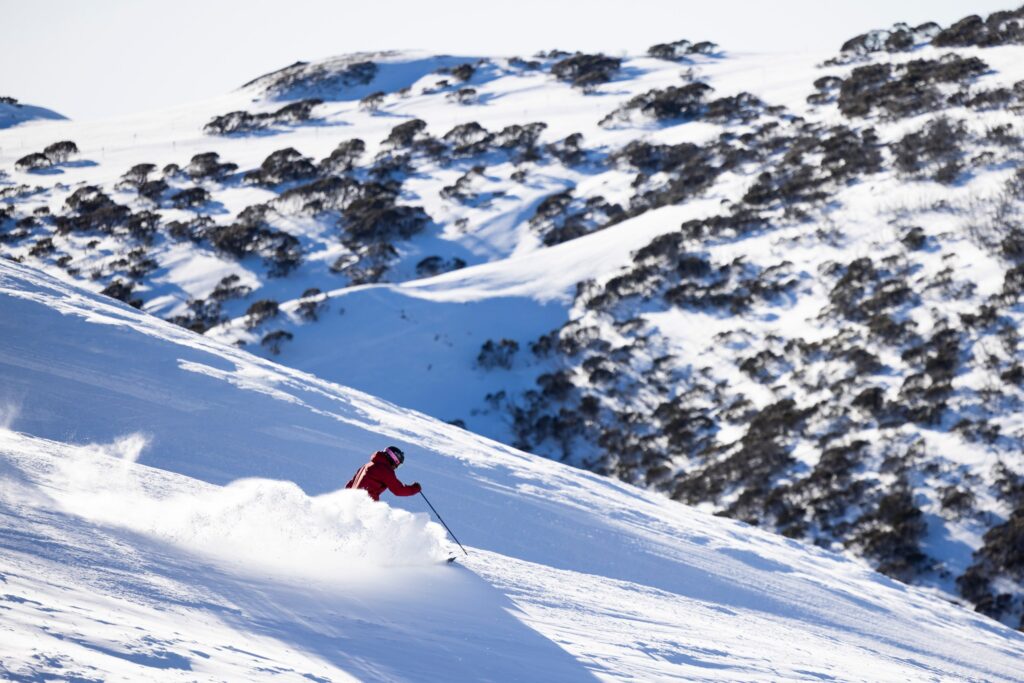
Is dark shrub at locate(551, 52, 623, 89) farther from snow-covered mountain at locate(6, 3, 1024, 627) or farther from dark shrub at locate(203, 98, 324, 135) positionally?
dark shrub at locate(203, 98, 324, 135)

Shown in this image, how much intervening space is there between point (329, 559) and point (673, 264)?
28801 millimetres

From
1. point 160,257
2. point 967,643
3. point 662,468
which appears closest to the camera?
point 967,643

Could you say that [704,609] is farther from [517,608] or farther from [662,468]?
[662,468]

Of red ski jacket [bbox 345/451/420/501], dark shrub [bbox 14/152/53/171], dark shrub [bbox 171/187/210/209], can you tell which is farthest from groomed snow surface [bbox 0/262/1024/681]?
dark shrub [bbox 14/152/53/171]

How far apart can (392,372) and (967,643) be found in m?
21.0

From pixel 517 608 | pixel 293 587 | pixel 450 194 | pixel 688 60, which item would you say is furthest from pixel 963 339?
pixel 688 60

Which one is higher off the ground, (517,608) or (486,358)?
(486,358)

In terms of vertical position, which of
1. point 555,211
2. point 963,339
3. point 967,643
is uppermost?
point 555,211

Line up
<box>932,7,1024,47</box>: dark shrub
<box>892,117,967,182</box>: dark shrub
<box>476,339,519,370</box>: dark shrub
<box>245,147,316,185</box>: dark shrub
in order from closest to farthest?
<box>476,339,519,370</box>: dark shrub
<box>892,117,967,182</box>: dark shrub
<box>932,7,1024,47</box>: dark shrub
<box>245,147,316,185</box>: dark shrub

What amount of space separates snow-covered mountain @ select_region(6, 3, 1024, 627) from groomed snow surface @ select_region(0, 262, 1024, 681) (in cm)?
923

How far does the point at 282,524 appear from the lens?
744 centimetres

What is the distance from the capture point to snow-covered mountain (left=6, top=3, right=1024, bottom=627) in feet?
71.8

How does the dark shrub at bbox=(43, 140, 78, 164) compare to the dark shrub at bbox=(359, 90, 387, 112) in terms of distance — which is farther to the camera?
the dark shrub at bbox=(359, 90, 387, 112)

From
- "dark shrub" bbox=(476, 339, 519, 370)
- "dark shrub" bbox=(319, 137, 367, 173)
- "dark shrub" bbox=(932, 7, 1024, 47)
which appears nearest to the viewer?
"dark shrub" bbox=(476, 339, 519, 370)
